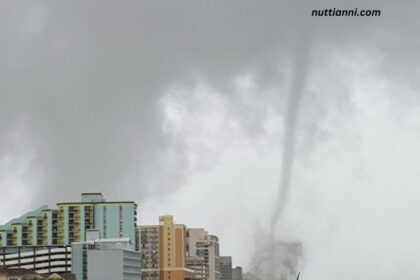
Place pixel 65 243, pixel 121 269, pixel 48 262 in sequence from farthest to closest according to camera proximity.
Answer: pixel 65 243, pixel 48 262, pixel 121 269

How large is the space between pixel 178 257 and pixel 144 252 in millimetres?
6770

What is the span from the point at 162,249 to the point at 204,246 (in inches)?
1078

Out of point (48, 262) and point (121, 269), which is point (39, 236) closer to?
point (48, 262)

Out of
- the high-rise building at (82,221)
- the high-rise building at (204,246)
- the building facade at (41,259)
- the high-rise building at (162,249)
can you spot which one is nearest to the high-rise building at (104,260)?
the building facade at (41,259)

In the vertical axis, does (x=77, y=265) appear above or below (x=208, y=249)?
below

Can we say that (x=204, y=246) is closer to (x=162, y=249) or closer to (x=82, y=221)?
(x=162, y=249)

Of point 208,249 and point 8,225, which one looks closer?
point 8,225

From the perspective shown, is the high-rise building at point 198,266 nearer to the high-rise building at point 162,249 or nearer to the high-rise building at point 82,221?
the high-rise building at point 162,249

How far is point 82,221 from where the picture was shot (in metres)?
158

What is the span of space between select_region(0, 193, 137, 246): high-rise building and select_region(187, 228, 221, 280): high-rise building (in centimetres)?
3120

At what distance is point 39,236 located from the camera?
16262 centimetres

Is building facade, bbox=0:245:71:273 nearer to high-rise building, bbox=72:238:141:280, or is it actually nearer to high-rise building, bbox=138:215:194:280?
high-rise building, bbox=72:238:141:280

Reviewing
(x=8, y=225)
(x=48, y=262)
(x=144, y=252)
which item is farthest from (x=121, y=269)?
(x=8, y=225)

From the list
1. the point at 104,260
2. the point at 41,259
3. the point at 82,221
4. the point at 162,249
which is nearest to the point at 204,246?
the point at 162,249
